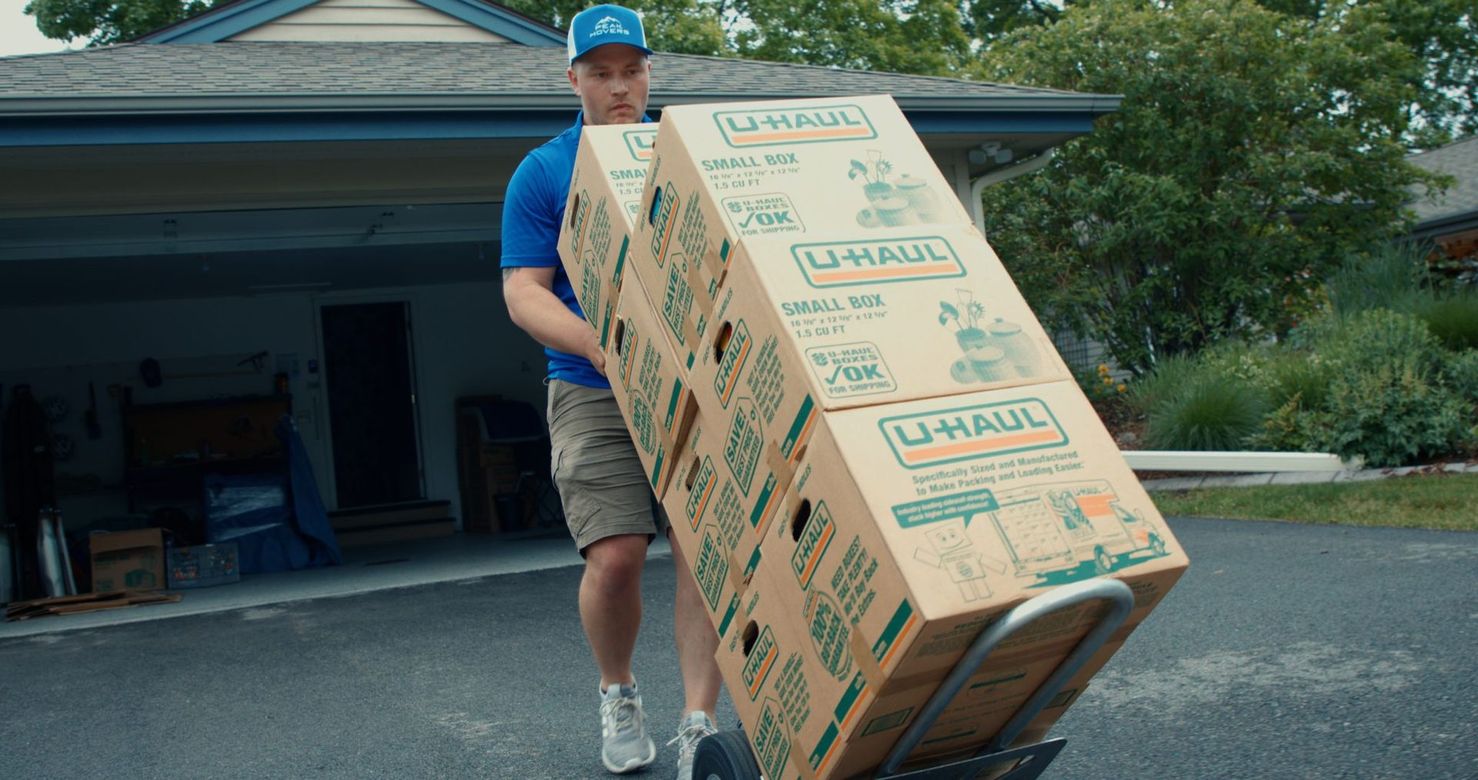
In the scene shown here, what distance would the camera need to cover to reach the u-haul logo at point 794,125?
2.28 metres

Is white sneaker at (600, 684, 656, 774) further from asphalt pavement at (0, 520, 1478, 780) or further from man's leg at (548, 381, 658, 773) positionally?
asphalt pavement at (0, 520, 1478, 780)

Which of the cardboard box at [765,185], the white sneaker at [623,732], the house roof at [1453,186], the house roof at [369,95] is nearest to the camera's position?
the cardboard box at [765,185]

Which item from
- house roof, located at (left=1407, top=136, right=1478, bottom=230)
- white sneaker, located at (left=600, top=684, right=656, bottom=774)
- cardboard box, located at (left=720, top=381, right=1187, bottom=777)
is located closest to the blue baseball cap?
cardboard box, located at (left=720, top=381, right=1187, bottom=777)

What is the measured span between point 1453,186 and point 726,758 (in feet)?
48.4

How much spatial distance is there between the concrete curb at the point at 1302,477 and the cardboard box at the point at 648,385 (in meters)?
5.58

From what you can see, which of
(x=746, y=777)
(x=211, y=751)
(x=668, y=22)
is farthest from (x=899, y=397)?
(x=668, y=22)

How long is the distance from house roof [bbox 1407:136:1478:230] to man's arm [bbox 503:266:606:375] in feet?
45.9

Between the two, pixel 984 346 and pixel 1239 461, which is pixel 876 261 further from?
pixel 1239 461

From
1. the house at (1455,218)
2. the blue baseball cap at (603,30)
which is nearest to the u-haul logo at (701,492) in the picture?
the blue baseball cap at (603,30)

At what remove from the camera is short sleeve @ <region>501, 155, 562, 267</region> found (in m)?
3.01

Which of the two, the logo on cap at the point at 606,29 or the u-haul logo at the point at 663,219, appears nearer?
the u-haul logo at the point at 663,219

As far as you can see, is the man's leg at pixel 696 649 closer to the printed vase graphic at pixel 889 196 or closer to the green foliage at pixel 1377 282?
the printed vase graphic at pixel 889 196

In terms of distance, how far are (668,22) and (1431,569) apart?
61.8ft

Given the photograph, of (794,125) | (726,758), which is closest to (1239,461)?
(726,758)
